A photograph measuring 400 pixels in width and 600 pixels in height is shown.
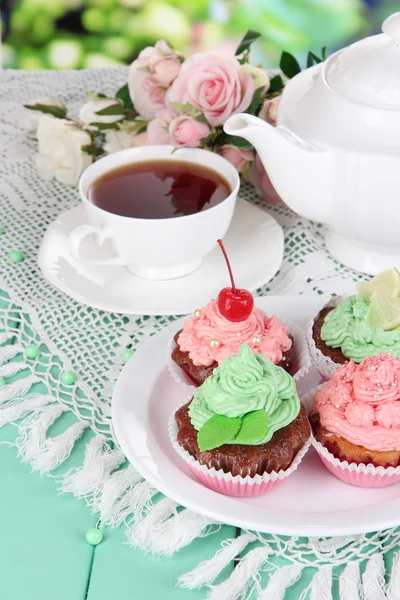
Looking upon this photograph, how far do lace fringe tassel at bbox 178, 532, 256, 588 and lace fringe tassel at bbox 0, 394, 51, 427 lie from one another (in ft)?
1.13

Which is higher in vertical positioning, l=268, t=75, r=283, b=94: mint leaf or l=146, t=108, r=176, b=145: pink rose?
l=268, t=75, r=283, b=94: mint leaf

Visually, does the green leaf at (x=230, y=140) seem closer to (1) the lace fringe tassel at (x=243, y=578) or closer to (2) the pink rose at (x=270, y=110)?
(2) the pink rose at (x=270, y=110)

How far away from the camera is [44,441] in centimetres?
104

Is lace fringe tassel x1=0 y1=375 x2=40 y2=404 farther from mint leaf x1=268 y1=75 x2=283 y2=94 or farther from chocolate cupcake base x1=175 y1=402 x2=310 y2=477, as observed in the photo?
mint leaf x1=268 y1=75 x2=283 y2=94

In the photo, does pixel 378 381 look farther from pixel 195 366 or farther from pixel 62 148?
pixel 62 148

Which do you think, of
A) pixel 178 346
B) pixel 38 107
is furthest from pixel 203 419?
pixel 38 107

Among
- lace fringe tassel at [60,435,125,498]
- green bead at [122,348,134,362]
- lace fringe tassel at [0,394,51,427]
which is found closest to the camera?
lace fringe tassel at [60,435,125,498]

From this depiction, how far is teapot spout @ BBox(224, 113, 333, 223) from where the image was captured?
1.21m

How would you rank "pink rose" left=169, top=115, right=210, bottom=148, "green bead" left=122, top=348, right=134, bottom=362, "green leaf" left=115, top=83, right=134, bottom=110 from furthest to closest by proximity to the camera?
"green leaf" left=115, top=83, right=134, bottom=110 → "pink rose" left=169, top=115, right=210, bottom=148 → "green bead" left=122, top=348, right=134, bottom=362

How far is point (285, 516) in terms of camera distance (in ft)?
2.85

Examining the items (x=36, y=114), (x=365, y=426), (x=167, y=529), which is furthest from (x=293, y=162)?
(x=36, y=114)

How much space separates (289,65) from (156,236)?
0.51m

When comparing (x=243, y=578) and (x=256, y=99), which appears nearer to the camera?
(x=243, y=578)

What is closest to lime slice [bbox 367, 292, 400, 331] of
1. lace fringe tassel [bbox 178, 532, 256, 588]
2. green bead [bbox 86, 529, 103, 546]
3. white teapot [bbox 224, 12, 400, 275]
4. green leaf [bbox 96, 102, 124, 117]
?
white teapot [bbox 224, 12, 400, 275]
